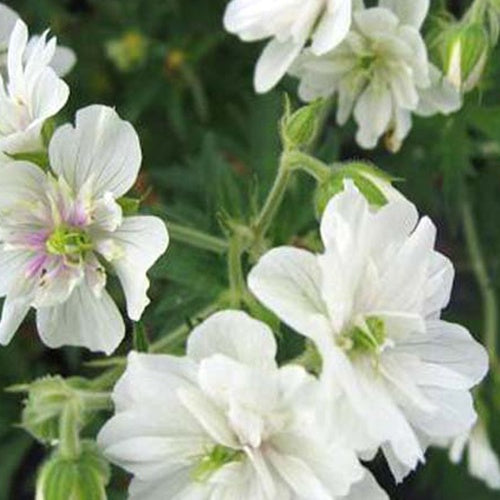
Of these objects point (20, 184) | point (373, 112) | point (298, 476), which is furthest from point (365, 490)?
point (373, 112)

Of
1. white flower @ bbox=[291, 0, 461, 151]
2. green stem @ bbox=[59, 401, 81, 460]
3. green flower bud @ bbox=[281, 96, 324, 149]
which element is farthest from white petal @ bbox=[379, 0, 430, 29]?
green stem @ bbox=[59, 401, 81, 460]

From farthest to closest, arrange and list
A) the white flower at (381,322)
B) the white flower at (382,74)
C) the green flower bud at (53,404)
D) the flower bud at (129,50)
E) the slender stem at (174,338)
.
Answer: the flower bud at (129,50), the white flower at (382,74), the slender stem at (174,338), the green flower bud at (53,404), the white flower at (381,322)

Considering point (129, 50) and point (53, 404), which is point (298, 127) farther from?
point (129, 50)

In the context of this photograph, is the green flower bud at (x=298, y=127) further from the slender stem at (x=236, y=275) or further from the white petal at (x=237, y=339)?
the white petal at (x=237, y=339)

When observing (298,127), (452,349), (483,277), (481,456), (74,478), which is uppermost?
(298,127)

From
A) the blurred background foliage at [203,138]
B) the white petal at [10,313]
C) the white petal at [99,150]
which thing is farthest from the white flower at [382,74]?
the white petal at [10,313]

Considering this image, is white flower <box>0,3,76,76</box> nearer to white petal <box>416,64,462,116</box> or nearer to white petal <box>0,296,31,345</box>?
white petal <box>0,296,31,345</box>
